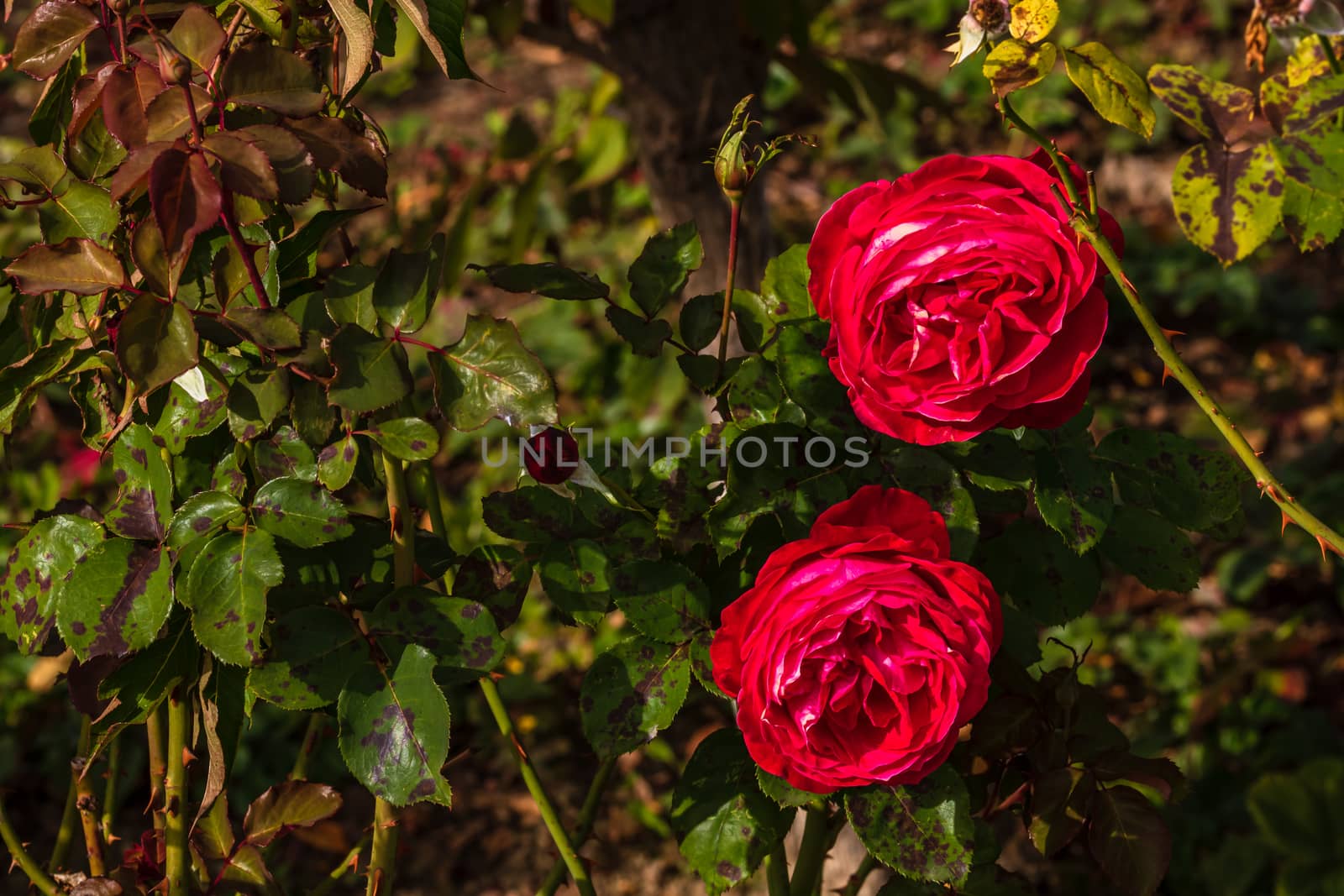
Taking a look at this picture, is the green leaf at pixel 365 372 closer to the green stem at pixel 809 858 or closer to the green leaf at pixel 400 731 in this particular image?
the green leaf at pixel 400 731

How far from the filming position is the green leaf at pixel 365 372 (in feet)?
2.48

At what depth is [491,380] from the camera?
78cm

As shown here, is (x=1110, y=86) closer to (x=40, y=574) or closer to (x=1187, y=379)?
(x=1187, y=379)

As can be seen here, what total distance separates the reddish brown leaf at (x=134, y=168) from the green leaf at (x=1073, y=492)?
0.63m

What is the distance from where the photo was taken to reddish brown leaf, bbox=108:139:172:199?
0.68 m

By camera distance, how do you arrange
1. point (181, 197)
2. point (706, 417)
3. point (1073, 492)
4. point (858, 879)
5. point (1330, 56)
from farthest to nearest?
point (706, 417), point (858, 879), point (1330, 56), point (1073, 492), point (181, 197)

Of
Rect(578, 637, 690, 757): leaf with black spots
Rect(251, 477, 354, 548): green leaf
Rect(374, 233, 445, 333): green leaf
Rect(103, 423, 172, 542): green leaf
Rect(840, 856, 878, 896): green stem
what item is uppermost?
Rect(374, 233, 445, 333): green leaf

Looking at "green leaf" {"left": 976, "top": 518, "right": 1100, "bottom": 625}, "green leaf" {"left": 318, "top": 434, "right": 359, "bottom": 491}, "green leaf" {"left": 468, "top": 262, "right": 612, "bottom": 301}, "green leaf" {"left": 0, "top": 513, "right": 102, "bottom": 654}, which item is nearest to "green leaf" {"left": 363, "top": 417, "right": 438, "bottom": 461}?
"green leaf" {"left": 318, "top": 434, "right": 359, "bottom": 491}

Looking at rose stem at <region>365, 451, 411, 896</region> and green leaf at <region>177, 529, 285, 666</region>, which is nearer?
green leaf at <region>177, 529, 285, 666</region>

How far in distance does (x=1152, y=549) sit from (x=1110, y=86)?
362 millimetres

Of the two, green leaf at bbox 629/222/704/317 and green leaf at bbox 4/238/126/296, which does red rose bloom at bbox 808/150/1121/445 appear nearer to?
green leaf at bbox 629/222/704/317

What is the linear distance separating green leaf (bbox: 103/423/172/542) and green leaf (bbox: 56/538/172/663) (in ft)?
0.07

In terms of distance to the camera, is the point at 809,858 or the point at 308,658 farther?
the point at 809,858

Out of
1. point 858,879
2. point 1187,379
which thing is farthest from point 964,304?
point 858,879
